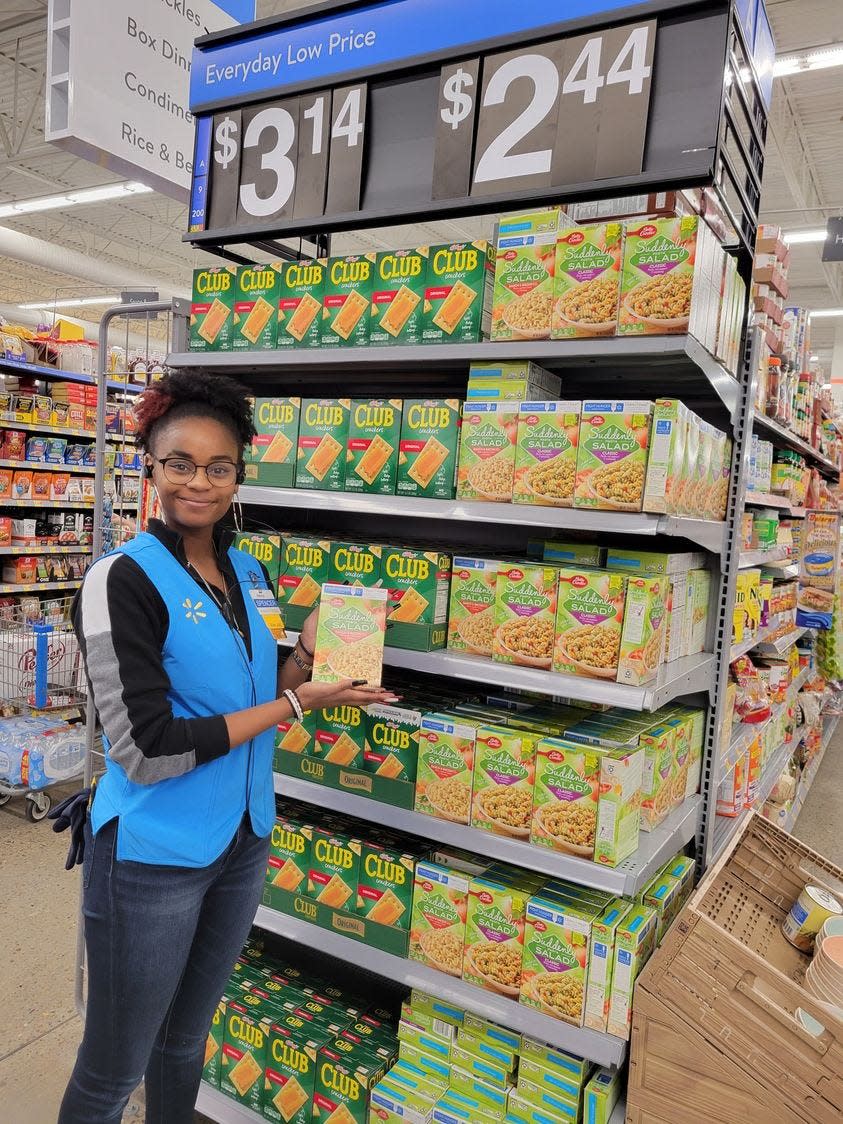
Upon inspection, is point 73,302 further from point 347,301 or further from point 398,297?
point 398,297

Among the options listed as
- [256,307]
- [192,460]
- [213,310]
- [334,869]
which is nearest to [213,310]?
[213,310]

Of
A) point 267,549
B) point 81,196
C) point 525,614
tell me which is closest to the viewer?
point 525,614

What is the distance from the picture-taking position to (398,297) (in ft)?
6.61

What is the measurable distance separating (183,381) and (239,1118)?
210 centimetres

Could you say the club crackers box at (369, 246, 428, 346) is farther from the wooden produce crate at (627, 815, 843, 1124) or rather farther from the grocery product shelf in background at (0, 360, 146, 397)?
the grocery product shelf in background at (0, 360, 146, 397)

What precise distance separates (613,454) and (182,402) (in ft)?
3.01

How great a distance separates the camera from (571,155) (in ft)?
5.89

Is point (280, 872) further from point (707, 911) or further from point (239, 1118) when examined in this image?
point (707, 911)

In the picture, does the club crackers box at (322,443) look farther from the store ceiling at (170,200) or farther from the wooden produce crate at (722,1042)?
the store ceiling at (170,200)

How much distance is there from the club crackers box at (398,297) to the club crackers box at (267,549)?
0.64 m

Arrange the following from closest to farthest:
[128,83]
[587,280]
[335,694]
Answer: [335,694] → [587,280] → [128,83]

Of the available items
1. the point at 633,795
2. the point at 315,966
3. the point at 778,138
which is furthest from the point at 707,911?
the point at 778,138

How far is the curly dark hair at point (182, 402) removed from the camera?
1.57 meters

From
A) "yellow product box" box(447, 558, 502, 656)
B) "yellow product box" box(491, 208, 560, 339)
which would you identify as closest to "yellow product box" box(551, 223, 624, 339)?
"yellow product box" box(491, 208, 560, 339)
